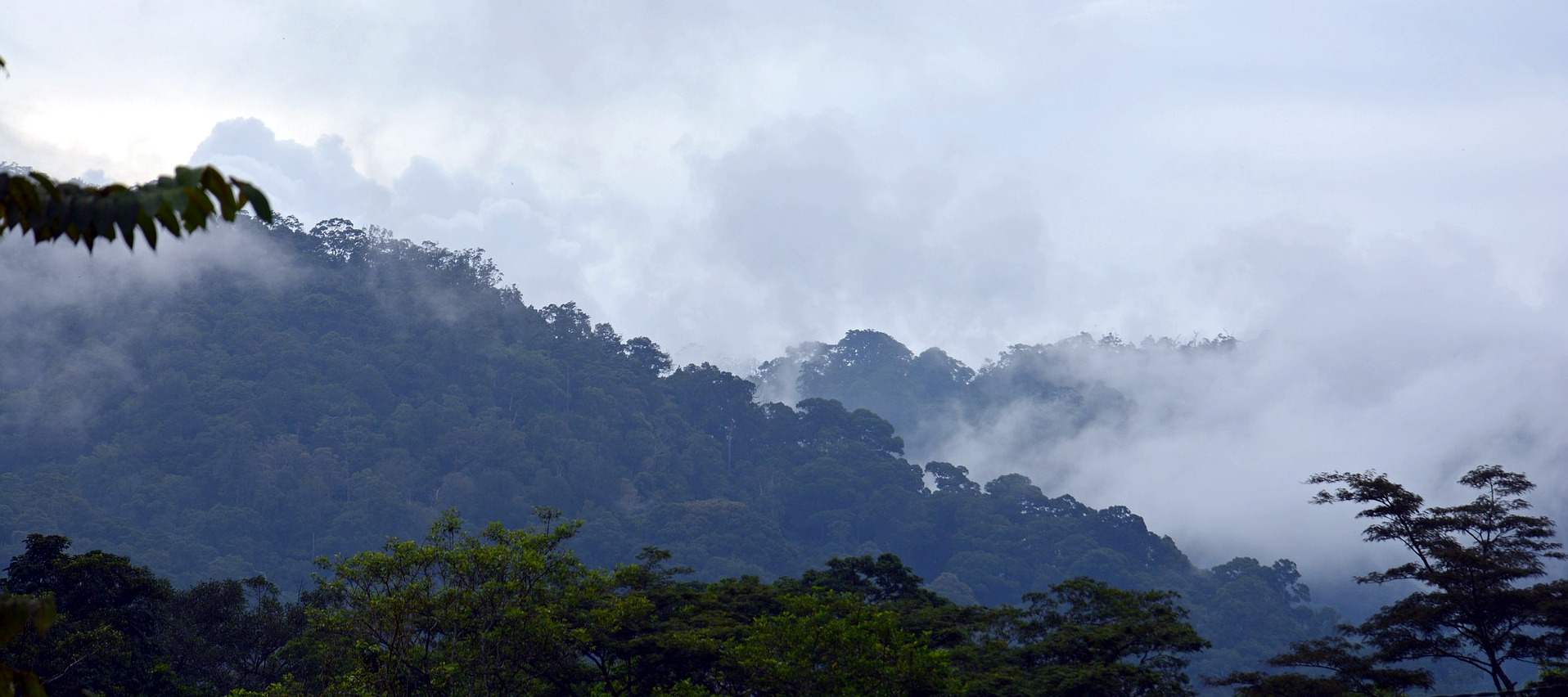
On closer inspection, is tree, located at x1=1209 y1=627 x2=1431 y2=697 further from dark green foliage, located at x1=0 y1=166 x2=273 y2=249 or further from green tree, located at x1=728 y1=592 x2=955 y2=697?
dark green foliage, located at x1=0 y1=166 x2=273 y2=249

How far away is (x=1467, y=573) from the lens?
2359 centimetres

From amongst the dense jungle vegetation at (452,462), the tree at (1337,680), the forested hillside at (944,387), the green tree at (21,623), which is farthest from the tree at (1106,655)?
the forested hillside at (944,387)

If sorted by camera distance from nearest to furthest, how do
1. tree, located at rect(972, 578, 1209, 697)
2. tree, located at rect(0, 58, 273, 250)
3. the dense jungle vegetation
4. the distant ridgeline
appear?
tree, located at rect(0, 58, 273, 250) < tree, located at rect(972, 578, 1209, 697) < the dense jungle vegetation < the distant ridgeline

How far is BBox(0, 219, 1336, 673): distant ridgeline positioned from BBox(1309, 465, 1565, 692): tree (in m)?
59.0

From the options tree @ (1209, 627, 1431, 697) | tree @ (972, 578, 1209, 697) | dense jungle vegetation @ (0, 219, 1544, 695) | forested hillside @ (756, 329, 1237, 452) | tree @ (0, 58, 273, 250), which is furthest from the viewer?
forested hillside @ (756, 329, 1237, 452)

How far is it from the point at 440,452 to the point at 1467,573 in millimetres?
81427

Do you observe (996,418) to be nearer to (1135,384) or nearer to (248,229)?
(1135,384)

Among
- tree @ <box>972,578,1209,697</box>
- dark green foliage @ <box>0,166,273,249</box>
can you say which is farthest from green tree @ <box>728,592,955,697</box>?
dark green foliage @ <box>0,166,273,249</box>

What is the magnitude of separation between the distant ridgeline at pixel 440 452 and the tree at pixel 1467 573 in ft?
193

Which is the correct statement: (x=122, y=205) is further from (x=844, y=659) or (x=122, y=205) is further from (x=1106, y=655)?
(x=1106, y=655)

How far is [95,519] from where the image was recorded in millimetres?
76375

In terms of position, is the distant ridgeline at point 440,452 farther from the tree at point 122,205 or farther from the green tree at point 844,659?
the tree at point 122,205

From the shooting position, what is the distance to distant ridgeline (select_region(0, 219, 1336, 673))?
83.2m

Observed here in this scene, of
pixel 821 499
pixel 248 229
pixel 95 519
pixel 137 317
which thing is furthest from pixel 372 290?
pixel 821 499
